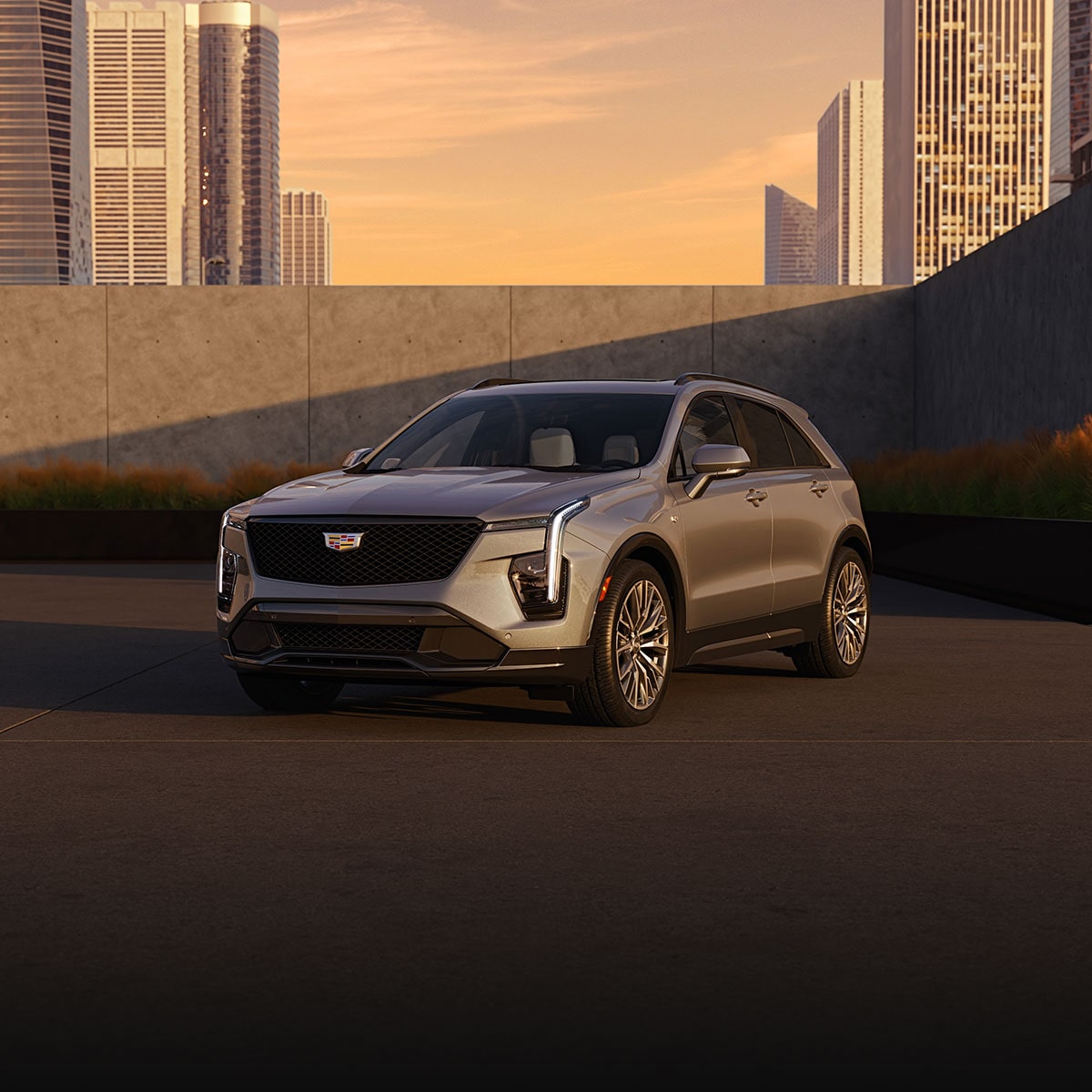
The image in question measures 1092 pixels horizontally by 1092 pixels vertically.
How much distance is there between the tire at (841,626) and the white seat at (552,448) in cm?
220

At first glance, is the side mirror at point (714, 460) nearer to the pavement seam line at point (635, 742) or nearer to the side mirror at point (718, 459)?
the side mirror at point (718, 459)

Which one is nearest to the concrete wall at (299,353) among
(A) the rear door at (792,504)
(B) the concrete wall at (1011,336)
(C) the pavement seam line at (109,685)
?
(B) the concrete wall at (1011,336)

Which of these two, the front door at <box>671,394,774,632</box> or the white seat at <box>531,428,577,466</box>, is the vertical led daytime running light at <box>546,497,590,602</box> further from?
the white seat at <box>531,428,577,466</box>

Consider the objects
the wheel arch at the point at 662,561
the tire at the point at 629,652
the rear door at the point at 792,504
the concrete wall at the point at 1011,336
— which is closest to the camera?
the tire at the point at 629,652

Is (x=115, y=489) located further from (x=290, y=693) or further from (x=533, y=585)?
(x=533, y=585)

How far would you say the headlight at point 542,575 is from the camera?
8.84m

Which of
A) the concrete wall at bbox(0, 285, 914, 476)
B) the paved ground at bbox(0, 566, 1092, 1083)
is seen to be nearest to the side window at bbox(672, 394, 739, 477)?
the paved ground at bbox(0, 566, 1092, 1083)

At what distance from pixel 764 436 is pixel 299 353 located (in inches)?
947

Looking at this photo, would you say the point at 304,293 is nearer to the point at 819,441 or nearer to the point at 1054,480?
the point at 1054,480

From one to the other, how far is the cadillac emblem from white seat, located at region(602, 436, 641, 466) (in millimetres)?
1659

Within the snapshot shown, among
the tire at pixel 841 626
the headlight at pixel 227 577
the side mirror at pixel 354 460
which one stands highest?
the side mirror at pixel 354 460

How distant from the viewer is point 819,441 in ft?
39.8

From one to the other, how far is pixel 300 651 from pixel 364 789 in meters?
1.73

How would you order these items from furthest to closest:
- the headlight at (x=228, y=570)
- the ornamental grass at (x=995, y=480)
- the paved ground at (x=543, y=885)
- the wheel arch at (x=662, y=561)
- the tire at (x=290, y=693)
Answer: the ornamental grass at (x=995, y=480)
the tire at (x=290, y=693)
the headlight at (x=228, y=570)
the wheel arch at (x=662, y=561)
the paved ground at (x=543, y=885)
